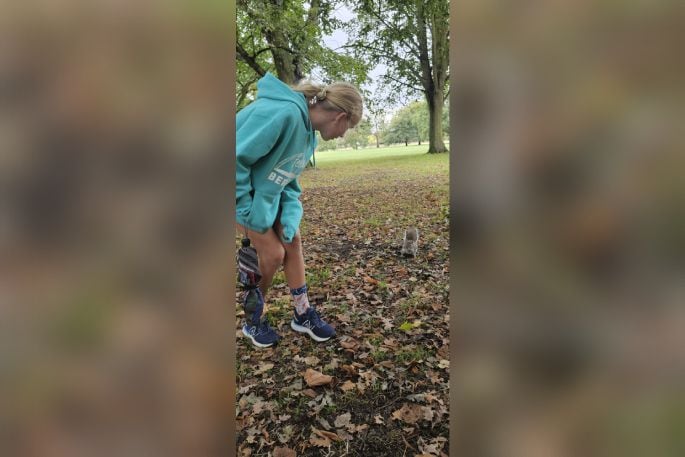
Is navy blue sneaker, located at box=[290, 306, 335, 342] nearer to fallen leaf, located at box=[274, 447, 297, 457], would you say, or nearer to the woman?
the woman

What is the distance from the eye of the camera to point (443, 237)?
6598 mm

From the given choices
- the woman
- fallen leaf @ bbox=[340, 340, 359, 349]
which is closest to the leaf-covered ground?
fallen leaf @ bbox=[340, 340, 359, 349]

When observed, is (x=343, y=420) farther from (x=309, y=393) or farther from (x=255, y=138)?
(x=255, y=138)

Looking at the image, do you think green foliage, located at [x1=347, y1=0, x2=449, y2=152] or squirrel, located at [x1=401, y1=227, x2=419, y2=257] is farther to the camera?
green foliage, located at [x1=347, y1=0, x2=449, y2=152]

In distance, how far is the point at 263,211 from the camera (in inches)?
108

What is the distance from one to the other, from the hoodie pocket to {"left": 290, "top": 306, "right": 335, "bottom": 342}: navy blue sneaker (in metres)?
0.96

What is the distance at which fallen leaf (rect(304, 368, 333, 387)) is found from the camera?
9.11 ft

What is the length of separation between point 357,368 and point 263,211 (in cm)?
127

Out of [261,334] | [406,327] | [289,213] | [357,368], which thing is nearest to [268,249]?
[289,213]
